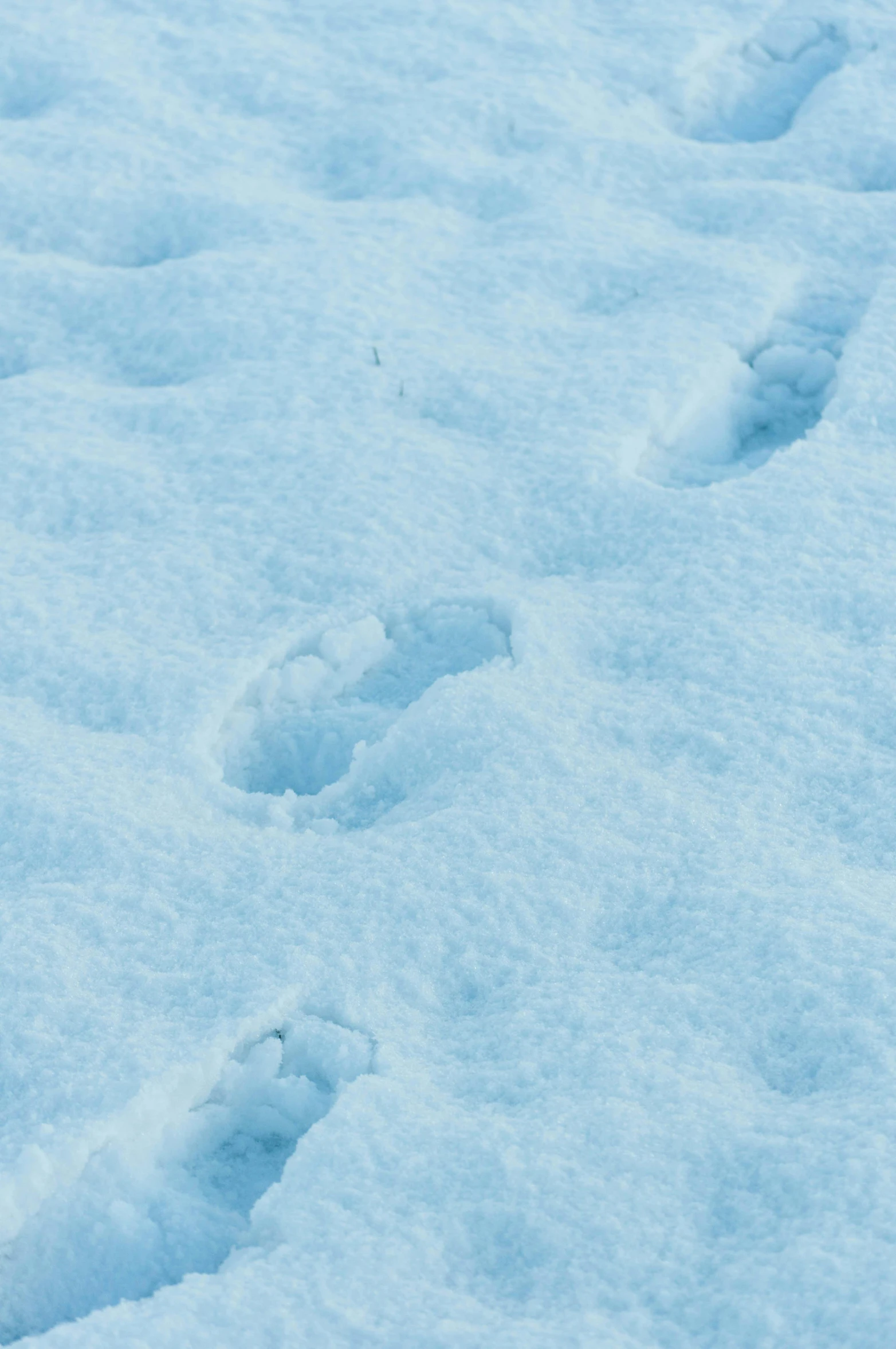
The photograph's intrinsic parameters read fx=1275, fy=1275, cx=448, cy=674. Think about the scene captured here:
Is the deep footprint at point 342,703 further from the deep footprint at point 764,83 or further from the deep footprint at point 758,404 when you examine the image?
the deep footprint at point 764,83

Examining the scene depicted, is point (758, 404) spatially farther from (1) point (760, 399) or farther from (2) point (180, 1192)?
(2) point (180, 1192)

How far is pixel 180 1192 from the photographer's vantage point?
1424mm

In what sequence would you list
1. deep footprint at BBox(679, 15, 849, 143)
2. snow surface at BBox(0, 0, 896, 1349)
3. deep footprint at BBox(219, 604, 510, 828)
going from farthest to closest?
deep footprint at BBox(679, 15, 849, 143)
deep footprint at BBox(219, 604, 510, 828)
snow surface at BBox(0, 0, 896, 1349)

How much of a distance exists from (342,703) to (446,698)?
0.18 m

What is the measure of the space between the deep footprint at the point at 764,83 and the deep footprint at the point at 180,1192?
8.78ft

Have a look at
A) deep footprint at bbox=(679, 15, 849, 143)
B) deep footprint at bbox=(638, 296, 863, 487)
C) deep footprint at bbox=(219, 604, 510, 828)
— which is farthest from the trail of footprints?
deep footprint at bbox=(679, 15, 849, 143)

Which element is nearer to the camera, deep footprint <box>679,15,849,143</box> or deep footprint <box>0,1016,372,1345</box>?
deep footprint <box>0,1016,372,1345</box>

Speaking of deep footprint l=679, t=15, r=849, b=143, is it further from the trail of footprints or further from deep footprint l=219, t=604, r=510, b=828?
Answer: deep footprint l=219, t=604, r=510, b=828

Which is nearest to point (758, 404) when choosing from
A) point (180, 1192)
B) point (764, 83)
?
point (764, 83)

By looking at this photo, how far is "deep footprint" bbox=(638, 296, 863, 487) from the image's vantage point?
2.41 m

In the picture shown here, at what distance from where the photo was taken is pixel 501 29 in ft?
11.6

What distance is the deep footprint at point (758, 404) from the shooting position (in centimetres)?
241

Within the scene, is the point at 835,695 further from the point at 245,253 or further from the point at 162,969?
the point at 245,253

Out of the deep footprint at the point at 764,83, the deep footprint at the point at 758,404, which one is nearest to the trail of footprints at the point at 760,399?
the deep footprint at the point at 758,404
